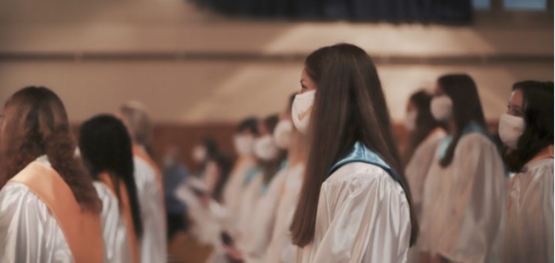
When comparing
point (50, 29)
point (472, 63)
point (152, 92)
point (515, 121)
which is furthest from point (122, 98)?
point (515, 121)

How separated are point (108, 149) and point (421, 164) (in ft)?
8.50

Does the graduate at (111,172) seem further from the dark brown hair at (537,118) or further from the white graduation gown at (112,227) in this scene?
the dark brown hair at (537,118)

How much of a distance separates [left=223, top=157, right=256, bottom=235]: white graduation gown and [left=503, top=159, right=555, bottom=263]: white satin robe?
258 inches

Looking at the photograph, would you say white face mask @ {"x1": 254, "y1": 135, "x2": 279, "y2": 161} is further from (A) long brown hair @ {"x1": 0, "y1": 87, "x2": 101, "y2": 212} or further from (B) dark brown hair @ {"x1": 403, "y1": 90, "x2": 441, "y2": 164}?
(A) long brown hair @ {"x1": 0, "y1": 87, "x2": 101, "y2": 212}

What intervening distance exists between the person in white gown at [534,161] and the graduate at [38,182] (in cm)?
226

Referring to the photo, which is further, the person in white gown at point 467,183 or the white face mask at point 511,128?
the person in white gown at point 467,183

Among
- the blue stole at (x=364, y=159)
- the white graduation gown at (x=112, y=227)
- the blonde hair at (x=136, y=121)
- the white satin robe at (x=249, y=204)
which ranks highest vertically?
the blue stole at (x=364, y=159)

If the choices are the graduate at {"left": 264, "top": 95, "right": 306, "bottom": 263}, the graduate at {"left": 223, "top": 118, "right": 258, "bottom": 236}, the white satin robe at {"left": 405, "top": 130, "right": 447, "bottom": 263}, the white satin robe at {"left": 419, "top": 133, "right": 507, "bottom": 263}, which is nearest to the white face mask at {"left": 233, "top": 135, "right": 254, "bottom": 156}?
the graduate at {"left": 223, "top": 118, "right": 258, "bottom": 236}

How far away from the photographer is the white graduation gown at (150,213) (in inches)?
288

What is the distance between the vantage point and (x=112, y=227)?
5922 millimetres

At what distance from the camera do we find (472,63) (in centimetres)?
1634

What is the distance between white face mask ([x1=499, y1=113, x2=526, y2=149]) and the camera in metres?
4.86

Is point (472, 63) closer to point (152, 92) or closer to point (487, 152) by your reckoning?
point (152, 92)

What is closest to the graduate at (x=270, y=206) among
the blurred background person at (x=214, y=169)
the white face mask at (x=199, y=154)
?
the blurred background person at (x=214, y=169)
